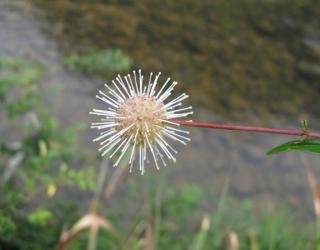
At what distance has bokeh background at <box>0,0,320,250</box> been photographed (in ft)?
13.1

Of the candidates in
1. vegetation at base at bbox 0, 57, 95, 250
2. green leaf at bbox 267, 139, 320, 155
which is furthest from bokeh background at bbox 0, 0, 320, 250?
green leaf at bbox 267, 139, 320, 155

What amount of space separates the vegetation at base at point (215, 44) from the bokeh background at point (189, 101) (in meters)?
0.02

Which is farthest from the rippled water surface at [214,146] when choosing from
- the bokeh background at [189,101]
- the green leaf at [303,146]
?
the green leaf at [303,146]

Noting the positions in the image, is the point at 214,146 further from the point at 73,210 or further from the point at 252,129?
the point at 252,129

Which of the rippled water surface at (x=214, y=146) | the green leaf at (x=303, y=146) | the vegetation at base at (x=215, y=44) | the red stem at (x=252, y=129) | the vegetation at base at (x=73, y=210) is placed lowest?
the red stem at (x=252, y=129)

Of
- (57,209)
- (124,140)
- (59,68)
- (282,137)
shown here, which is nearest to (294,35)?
(282,137)

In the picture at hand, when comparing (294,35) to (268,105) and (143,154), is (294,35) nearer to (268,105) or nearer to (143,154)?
(268,105)

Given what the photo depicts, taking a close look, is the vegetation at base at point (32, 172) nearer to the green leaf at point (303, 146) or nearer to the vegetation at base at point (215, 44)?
the green leaf at point (303, 146)

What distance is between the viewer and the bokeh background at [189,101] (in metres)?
3.99

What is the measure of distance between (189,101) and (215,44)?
1.93m

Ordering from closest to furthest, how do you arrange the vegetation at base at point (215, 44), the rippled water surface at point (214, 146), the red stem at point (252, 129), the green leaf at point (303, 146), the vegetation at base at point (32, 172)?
the red stem at point (252, 129) < the green leaf at point (303, 146) < the vegetation at base at point (32, 172) < the rippled water surface at point (214, 146) < the vegetation at base at point (215, 44)

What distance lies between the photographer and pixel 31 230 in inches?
153

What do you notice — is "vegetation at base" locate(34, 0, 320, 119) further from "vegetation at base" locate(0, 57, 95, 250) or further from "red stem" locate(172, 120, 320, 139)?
"red stem" locate(172, 120, 320, 139)

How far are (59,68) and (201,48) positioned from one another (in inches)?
102
